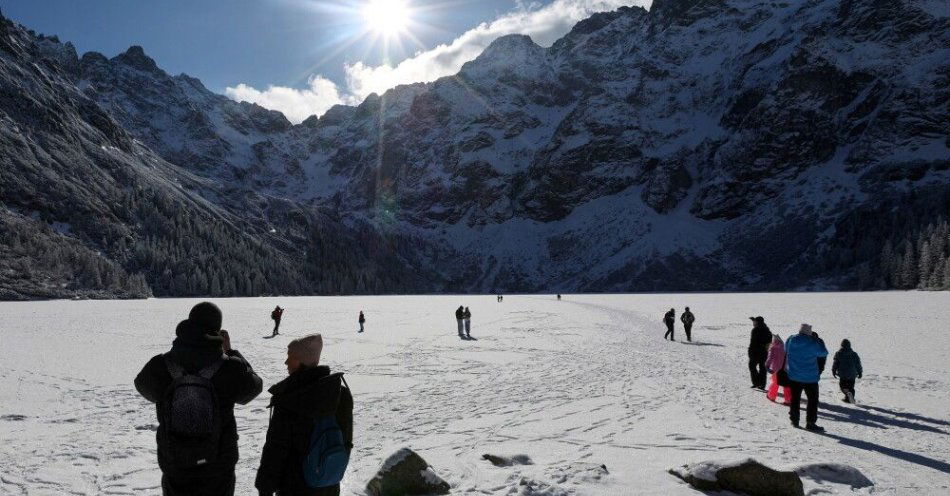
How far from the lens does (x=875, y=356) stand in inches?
830

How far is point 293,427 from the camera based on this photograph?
436 cm

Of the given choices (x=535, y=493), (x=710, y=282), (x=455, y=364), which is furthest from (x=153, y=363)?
(x=710, y=282)

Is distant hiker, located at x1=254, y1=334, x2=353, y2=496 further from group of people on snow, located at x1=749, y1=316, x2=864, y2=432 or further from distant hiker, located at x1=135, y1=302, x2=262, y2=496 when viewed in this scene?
group of people on snow, located at x1=749, y1=316, x2=864, y2=432

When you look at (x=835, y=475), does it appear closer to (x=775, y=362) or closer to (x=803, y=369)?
(x=803, y=369)

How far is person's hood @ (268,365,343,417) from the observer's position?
14.2ft

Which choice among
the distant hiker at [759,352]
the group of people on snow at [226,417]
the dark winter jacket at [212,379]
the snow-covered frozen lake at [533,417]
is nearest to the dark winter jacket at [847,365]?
the snow-covered frozen lake at [533,417]

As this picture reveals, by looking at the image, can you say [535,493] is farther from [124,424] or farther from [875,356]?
[875,356]

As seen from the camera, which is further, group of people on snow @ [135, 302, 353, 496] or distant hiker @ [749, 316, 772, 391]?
distant hiker @ [749, 316, 772, 391]

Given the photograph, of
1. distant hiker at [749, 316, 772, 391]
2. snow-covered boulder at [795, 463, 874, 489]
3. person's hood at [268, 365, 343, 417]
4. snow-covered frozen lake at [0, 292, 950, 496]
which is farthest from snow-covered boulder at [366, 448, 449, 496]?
distant hiker at [749, 316, 772, 391]

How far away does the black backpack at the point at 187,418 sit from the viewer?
14.4ft

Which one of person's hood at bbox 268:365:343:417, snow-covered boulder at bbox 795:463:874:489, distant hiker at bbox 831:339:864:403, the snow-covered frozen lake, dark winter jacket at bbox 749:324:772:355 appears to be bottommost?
the snow-covered frozen lake

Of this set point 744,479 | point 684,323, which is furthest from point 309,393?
point 684,323

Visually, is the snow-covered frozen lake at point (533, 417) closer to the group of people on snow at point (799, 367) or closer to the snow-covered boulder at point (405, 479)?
the snow-covered boulder at point (405, 479)

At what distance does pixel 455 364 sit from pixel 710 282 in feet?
544
